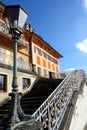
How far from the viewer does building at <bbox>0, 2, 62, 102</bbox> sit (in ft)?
43.5

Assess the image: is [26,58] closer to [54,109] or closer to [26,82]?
[26,82]

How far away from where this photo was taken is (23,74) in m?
15.1

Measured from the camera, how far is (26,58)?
79.2ft

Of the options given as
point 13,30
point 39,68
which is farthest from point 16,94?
point 39,68

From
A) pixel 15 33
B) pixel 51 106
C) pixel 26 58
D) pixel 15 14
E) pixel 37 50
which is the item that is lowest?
pixel 51 106

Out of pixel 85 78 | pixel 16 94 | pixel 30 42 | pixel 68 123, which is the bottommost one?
pixel 68 123

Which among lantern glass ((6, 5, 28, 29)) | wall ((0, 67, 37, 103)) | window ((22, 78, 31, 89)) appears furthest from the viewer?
window ((22, 78, 31, 89))

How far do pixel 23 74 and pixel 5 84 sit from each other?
2.32 meters

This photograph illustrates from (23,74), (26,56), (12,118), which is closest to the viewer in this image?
(12,118)

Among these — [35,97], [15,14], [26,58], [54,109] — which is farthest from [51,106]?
[26,58]

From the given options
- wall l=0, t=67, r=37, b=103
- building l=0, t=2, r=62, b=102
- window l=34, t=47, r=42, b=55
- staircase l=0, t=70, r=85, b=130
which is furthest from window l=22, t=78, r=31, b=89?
window l=34, t=47, r=42, b=55

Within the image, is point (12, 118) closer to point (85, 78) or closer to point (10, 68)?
point (10, 68)

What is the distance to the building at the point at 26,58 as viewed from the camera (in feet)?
43.5

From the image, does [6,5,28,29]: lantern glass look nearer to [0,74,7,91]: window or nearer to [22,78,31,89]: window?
[0,74,7,91]: window
